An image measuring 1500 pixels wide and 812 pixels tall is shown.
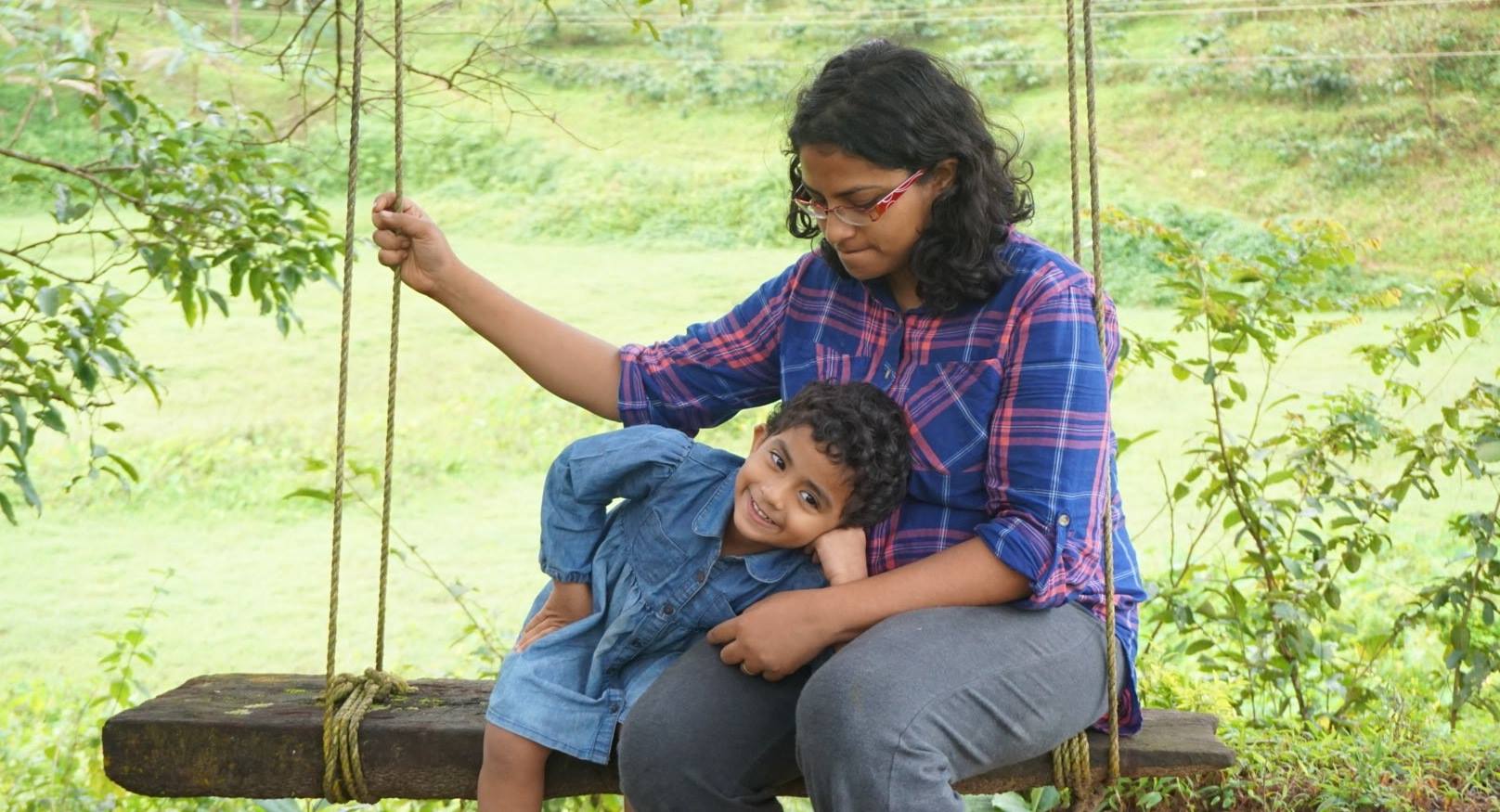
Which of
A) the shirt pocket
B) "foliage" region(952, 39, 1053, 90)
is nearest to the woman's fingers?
the shirt pocket

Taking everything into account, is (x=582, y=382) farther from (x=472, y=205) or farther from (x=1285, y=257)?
(x=472, y=205)

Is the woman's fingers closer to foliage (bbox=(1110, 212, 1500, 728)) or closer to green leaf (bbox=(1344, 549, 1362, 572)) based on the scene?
foliage (bbox=(1110, 212, 1500, 728))

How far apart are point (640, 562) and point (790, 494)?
24cm

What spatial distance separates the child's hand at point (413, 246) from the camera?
6.77 ft

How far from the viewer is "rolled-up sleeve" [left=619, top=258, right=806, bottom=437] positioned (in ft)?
6.94

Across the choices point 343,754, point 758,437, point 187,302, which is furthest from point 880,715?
point 187,302

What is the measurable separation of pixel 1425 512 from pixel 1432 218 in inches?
62.5

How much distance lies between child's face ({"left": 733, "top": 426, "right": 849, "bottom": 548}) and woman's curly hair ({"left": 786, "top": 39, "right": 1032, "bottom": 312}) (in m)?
0.26

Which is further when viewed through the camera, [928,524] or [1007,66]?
[1007,66]

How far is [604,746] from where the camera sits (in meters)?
1.82

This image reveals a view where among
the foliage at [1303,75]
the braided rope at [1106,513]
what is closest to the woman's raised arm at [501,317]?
the braided rope at [1106,513]

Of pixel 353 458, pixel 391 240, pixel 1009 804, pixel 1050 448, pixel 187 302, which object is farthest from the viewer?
pixel 353 458

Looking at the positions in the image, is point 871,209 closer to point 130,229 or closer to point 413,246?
point 413,246

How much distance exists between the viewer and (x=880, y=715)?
1.58m
